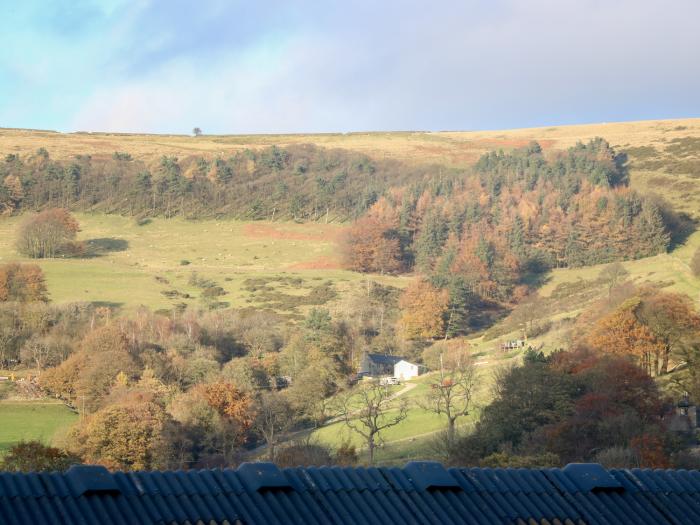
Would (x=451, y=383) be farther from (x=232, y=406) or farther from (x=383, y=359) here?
(x=383, y=359)

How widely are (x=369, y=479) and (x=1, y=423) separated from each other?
61.7 m

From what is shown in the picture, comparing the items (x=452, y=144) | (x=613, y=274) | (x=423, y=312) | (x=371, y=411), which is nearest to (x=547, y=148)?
(x=452, y=144)

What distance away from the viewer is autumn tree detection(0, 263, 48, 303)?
102 meters

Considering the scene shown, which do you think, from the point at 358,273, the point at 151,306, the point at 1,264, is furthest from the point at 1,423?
the point at 358,273

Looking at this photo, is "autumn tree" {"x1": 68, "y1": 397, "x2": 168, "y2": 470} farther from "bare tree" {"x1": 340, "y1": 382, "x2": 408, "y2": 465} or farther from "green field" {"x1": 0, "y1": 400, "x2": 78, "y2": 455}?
"bare tree" {"x1": 340, "y1": 382, "x2": 408, "y2": 465}

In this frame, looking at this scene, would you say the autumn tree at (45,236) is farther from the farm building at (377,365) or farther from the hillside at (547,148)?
the farm building at (377,365)

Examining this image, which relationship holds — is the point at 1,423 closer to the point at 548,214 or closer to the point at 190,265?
the point at 190,265

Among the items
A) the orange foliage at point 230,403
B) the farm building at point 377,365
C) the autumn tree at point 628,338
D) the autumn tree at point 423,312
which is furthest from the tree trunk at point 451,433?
the autumn tree at point 423,312

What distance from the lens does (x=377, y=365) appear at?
91375mm

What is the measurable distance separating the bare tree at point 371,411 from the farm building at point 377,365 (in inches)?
262

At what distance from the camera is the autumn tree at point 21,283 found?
10194cm

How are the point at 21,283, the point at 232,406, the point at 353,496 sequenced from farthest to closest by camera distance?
1. the point at 21,283
2. the point at 232,406
3. the point at 353,496

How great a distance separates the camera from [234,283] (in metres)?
120

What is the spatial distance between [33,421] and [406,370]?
3516 cm
